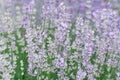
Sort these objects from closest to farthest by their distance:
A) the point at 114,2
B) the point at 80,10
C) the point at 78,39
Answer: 1. the point at 78,39
2. the point at 80,10
3. the point at 114,2

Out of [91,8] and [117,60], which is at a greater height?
[91,8]

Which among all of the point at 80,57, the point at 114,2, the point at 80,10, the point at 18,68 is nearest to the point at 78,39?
the point at 80,57

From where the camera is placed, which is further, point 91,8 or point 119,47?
point 91,8

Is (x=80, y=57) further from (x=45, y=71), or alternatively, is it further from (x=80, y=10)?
(x=80, y=10)

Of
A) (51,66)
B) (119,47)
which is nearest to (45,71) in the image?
(51,66)

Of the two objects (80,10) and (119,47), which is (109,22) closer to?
(119,47)

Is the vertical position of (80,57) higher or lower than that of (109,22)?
lower

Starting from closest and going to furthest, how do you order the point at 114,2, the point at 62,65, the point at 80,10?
the point at 62,65, the point at 80,10, the point at 114,2

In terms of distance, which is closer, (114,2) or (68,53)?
(68,53)

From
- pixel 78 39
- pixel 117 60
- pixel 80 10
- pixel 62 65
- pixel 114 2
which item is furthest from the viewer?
pixel 114 2
